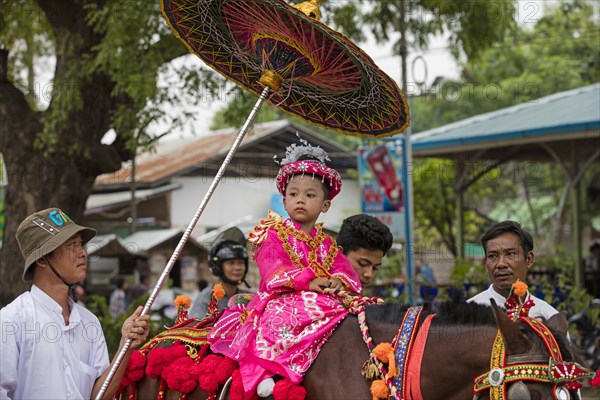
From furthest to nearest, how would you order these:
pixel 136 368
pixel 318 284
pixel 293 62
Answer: pixel 136 368, pixel 293 62, pixel 318 284

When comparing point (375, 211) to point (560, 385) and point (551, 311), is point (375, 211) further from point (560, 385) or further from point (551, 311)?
point (560, 385)

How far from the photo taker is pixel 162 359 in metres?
4.78

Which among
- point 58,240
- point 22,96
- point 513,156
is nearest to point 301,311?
point 58,240

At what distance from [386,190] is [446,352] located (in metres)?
9.02

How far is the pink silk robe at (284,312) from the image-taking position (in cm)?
404

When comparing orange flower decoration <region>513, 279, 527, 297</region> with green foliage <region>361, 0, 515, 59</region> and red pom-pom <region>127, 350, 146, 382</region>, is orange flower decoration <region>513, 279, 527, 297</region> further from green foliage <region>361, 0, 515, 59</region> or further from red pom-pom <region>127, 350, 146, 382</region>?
green foliage <region>361, 0, 515, 59</region>

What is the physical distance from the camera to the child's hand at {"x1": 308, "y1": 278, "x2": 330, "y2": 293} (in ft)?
13.8

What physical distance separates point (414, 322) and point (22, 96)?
909 centimetres

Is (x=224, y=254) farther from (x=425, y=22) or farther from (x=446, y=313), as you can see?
(x=425, y=22)

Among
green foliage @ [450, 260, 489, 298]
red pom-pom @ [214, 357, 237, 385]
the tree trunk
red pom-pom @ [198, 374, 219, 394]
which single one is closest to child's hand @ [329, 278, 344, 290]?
red pom-pom @ [214, 357, 237, 385]

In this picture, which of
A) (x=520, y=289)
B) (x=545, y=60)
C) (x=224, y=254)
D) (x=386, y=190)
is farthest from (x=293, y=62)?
(x=545, y=60)

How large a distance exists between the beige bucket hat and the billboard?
8.68 metres

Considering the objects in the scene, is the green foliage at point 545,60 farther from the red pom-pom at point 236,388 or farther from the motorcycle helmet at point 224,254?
the red pom-pom at point 236,388

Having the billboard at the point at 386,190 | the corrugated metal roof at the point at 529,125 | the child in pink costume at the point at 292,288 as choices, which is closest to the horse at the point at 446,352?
the child in pink costume at the point at 292,288
